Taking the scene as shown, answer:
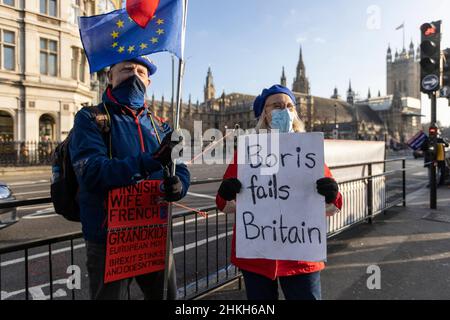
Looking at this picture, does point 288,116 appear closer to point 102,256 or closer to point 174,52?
Result: point 174,52

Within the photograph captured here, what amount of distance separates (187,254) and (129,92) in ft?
12.4

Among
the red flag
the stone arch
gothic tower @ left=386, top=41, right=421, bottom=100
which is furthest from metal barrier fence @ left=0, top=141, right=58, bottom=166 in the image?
gothic tower @ left=386, top=41, right=421, bottom=100

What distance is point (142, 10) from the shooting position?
7.26 ft

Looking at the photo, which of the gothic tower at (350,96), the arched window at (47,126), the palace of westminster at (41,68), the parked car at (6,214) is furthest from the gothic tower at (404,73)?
the parked car at (6,214)

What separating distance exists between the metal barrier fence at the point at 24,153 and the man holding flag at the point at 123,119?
22958mm

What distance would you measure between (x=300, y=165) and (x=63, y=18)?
30242 millimetres

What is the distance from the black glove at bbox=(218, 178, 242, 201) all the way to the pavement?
1.97 m

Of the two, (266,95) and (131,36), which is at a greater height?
(131,36)

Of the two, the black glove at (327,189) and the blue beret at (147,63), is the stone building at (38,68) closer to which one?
the blue beret at (147,63)

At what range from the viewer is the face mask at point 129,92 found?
7.09 feet

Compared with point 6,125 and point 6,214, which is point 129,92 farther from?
point 6,125

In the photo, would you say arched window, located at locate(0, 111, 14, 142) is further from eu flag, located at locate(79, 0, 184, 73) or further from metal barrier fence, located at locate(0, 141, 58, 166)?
eu flag, located at locate(79, 0, 184, 73)

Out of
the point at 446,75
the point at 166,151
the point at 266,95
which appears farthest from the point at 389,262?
the point at 446,75
